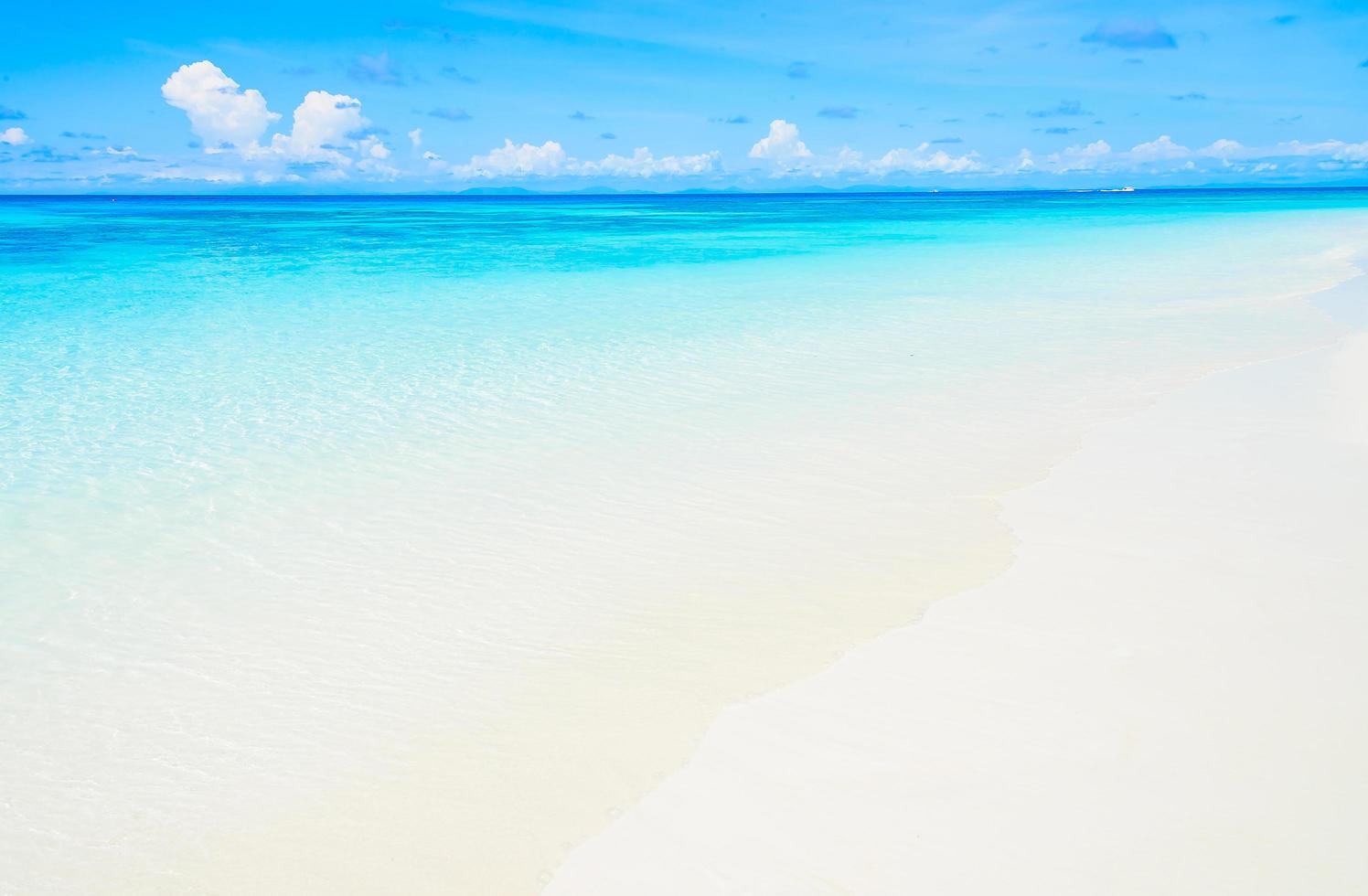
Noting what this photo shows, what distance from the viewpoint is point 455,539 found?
5273mm

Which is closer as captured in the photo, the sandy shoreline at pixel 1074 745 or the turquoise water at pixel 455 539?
the sandy shoreline at pixel 1074 745

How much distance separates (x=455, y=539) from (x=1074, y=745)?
334 centimetres

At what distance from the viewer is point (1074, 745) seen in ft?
10.8

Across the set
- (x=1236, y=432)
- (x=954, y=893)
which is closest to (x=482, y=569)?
(x=954, y=893)

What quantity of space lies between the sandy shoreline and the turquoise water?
0.86 ft

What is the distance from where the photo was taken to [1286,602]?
4.31 meters

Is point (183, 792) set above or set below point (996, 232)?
below

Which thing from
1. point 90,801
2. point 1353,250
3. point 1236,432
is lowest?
point 90,801

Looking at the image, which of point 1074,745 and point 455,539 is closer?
point 1074,745

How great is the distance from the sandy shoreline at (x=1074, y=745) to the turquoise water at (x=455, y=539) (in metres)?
0.26

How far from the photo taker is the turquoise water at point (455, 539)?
316 cm

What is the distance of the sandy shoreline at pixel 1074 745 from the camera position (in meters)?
2.75

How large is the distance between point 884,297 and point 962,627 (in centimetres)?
1276

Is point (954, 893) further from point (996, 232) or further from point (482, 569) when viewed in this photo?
point (996, 232)
